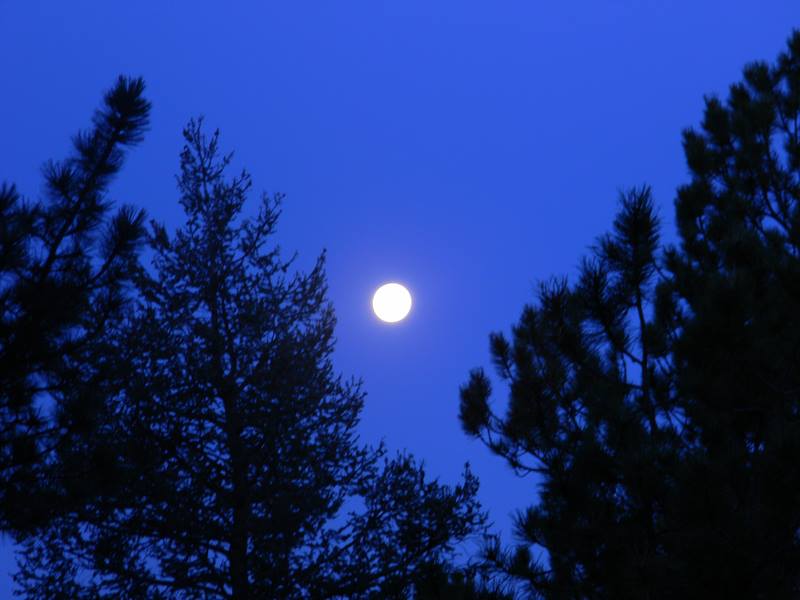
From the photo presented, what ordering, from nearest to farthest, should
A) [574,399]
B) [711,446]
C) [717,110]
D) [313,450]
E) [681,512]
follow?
[681,512] → [711,446] → [574,399] → [313,450] → [717,110]

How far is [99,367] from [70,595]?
4.64 metres

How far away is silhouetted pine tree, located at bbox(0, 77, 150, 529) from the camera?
23.7ft

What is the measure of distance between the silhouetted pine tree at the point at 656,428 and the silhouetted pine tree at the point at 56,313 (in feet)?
12.2

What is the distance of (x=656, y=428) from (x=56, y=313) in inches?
196

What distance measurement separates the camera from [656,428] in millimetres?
7223

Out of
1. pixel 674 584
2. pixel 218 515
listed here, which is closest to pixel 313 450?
pixel 218 515

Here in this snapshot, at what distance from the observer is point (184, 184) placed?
552 inches

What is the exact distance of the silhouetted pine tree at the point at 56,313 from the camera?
7.22 meters

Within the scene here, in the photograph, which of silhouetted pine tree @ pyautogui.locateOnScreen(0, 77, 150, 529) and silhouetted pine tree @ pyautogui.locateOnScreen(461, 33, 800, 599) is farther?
silhouetted pine tree @ pyautogui.locateOnScreen(0, 77, 150, 529)

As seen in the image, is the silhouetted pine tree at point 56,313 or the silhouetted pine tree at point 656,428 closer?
the silhouetted pine tree at point 656,428

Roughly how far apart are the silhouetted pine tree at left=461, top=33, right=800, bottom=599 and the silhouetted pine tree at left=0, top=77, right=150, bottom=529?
146 inches

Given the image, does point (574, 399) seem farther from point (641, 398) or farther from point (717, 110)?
point (717, 110)

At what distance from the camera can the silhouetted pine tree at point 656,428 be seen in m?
5.15

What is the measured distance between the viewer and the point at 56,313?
728cm
